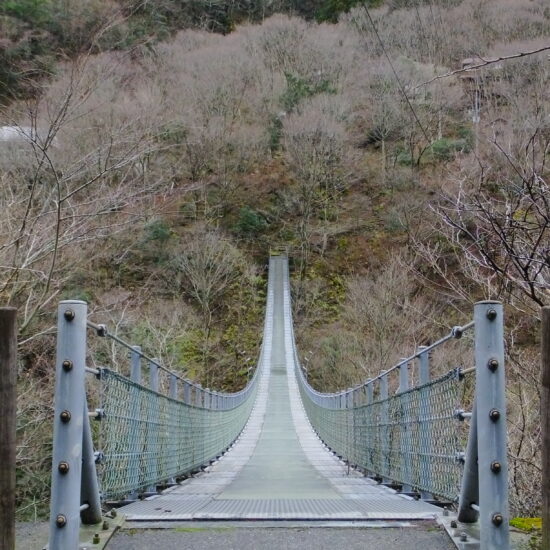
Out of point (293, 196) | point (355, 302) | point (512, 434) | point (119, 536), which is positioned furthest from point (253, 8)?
point (119, 536)

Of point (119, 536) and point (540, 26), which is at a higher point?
point (540, 26)

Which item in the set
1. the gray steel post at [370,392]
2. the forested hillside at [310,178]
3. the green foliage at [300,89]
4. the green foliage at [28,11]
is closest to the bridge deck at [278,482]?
the gray steel post at [370,392]

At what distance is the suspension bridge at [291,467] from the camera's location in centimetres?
169

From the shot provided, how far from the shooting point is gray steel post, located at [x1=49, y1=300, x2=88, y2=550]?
5.46 ft

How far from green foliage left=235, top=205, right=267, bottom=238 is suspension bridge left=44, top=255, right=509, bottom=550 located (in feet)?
78.4

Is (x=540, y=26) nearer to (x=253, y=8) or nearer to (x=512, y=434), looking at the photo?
(x=512, y=434)

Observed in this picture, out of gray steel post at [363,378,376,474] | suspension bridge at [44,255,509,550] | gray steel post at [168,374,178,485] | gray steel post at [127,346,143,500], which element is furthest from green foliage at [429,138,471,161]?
gray steel post at [127,346,143,500]

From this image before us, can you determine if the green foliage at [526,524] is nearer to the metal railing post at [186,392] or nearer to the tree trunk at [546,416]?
the tree trunk at [546,416]

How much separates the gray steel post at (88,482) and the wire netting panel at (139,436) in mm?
300

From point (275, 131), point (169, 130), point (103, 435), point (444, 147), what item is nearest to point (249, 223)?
point (275, 131)

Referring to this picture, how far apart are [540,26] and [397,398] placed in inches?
939

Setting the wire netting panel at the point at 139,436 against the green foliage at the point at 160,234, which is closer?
the wire netting panel at the point at 139,436

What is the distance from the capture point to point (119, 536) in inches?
77.8

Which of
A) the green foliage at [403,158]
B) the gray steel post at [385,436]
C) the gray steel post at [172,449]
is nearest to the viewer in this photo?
the gray steel post at [172,449]
